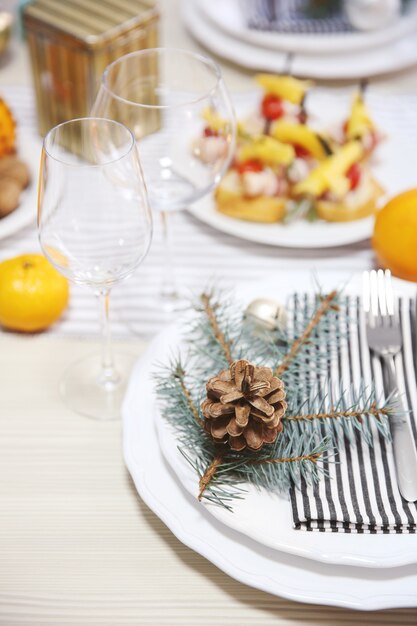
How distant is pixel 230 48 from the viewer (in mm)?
1259

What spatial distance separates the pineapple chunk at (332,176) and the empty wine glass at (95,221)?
278 millimetres

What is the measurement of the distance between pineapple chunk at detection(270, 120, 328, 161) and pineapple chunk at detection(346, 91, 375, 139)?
48 mm

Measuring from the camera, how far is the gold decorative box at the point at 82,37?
38.7 inches

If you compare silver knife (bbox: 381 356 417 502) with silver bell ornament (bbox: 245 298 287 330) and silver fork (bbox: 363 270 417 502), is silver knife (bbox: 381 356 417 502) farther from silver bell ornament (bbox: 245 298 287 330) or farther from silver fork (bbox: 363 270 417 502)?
silver bell ornament (bbox: 245 298 287 330)

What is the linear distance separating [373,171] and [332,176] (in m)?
0.12

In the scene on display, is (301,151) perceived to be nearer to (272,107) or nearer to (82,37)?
(272,107)

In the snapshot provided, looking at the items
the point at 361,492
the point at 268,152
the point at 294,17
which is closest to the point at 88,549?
the point at 361,492

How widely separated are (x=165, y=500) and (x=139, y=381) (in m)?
0.13

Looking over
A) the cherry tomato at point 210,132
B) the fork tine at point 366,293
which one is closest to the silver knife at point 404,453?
the fork tine at point 366,293

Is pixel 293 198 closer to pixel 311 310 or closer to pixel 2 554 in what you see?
pixel 311 310

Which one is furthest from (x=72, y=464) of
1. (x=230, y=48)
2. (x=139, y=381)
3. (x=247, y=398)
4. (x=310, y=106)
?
(x=230, y=48)

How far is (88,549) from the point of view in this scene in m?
0.63

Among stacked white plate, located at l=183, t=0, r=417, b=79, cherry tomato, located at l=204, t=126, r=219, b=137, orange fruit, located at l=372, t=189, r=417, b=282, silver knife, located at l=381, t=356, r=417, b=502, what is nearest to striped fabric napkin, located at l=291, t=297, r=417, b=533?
silver knife, located at l=381, t=356, r=417, b=502

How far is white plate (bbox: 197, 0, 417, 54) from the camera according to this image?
4.04 feet
